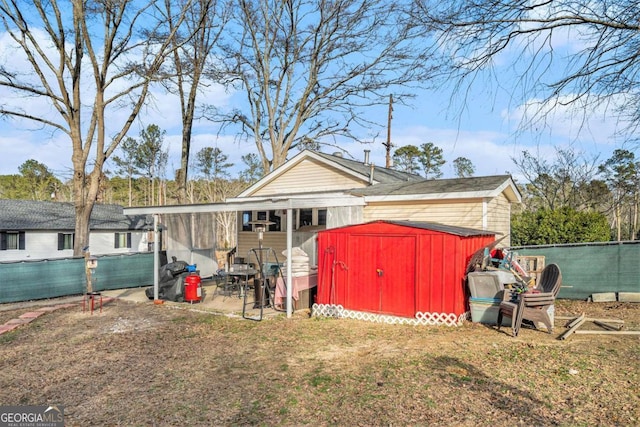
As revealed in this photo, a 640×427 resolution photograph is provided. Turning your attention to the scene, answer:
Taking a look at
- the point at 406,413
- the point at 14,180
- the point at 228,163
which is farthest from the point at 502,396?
the point at 14,180

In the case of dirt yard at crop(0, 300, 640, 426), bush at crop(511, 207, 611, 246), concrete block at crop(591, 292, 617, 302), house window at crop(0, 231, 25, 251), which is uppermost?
bush at crop(511, 207, 611, 246)

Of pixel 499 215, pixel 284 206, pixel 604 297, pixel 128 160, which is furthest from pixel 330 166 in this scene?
pixel 128 160

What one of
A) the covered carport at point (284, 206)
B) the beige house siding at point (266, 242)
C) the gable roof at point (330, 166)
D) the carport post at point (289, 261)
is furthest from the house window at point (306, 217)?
the carport post at point (289, 261)

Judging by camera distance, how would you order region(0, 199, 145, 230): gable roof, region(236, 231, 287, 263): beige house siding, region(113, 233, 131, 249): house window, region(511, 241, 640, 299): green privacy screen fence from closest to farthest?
1. region(511, 241, 640, 299): green privacy screen fence
2. region(236, 231, 287, 263): beige house siding
3. region(0, 199, 145, 230): gable roof
4. region(113, 233, 131, 249): house window

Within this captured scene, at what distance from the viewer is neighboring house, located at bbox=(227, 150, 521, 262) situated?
9.92 metres

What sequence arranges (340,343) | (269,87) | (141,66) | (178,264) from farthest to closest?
(269,87)
(141,66)
(178,264)
(340,343)

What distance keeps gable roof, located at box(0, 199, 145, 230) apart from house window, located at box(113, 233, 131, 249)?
50 centimetres

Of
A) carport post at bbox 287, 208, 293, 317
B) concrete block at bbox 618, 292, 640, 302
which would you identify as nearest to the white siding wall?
carport post at bbox 287, 208, 293, 317

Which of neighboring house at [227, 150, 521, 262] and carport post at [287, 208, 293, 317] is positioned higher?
neighboring house at [227, 150, 521, 262]

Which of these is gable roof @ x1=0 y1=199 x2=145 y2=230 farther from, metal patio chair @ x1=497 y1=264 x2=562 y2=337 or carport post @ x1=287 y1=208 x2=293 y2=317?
metal patio chair @ x1=497 y1=264 x2=562 y2=337

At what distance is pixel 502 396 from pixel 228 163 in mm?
35471

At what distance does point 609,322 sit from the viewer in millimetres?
7645

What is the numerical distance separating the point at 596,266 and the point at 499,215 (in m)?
2.64

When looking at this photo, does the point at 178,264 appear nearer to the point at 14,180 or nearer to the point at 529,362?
the point at 529,362
